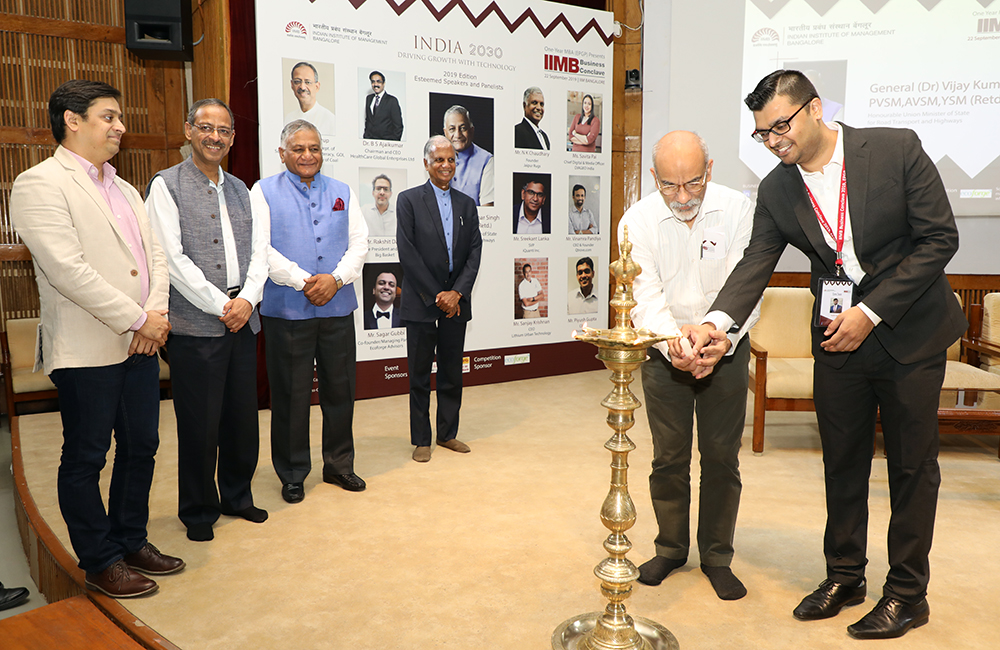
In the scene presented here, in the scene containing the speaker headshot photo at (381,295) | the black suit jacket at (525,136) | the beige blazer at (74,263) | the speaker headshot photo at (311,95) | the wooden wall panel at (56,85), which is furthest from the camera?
the black suit jacket at (525,136)

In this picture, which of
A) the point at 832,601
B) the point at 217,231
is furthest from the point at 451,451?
the point at 832,601

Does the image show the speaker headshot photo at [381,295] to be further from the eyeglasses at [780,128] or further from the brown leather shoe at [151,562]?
the eyeglasses at [780,128]

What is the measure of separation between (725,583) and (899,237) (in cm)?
128

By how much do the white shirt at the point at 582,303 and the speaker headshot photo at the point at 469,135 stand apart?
1180 mm

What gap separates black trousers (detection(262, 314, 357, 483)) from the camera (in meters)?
3.43

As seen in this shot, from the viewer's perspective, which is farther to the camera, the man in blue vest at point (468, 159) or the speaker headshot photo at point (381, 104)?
the man in blue vest at point (468, 159)

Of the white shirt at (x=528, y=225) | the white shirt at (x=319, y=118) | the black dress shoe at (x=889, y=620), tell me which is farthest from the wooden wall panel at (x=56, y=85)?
the black dress shoe at (x=889, y=620)

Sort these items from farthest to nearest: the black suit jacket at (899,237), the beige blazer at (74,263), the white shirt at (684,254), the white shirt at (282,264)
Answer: the white shirt at (282,264)
the white shirt at (684,254)
the beige blazer at (74,263)
the black suit jacket at (899,237)

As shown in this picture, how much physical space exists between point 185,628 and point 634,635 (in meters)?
1.41

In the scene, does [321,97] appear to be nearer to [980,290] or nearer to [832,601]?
[832,601]

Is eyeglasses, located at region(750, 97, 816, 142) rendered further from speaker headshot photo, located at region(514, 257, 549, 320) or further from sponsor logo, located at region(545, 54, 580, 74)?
sponsor logo, located at region(545, 54, 580, 74)

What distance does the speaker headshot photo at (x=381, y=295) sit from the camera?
5.46 metres

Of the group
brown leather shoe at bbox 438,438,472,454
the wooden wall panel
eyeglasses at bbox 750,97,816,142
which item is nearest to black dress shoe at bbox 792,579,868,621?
eyeglasses at bbox 750,97,816,142

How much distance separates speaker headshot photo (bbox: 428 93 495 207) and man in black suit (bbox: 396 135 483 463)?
4.64ft
